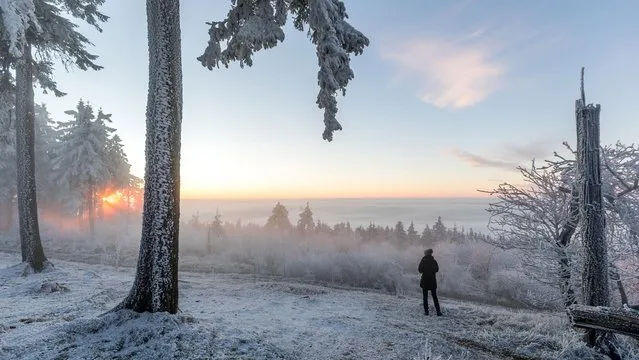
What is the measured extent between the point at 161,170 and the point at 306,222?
52676 mm

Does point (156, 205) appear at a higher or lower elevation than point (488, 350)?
higher

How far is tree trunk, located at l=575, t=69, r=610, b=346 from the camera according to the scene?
7.42 metres

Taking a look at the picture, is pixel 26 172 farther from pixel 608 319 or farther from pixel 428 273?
pixel 608 319

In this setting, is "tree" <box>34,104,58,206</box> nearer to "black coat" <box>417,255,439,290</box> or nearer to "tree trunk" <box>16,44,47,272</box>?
"tree trunk" <box>16,44,47,272</box>

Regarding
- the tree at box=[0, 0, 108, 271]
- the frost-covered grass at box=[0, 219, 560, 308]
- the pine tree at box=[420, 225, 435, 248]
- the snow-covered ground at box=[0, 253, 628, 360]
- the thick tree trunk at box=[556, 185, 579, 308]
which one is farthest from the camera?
the pine tree at box=[420, 225, 435, 248]

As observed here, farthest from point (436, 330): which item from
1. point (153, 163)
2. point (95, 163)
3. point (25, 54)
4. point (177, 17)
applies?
point (95, 163)

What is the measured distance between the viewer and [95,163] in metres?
31.8

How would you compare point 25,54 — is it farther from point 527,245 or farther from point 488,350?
point 527,245

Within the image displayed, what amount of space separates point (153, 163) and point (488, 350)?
25.5ft

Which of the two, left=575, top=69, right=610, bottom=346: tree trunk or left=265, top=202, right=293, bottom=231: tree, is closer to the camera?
left=575, top=69, right=610, bottom=346: tree trunk

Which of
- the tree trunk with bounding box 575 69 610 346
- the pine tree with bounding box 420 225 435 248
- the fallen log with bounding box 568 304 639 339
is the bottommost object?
the pine tree with bounding box 420 225 435 248

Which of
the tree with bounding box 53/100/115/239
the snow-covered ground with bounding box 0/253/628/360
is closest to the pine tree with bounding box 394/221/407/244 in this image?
the tree with bounding box 53/100/115/239

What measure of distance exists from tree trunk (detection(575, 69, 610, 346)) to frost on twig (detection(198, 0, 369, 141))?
17.1 ft

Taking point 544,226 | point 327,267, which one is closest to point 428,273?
point 544,226
